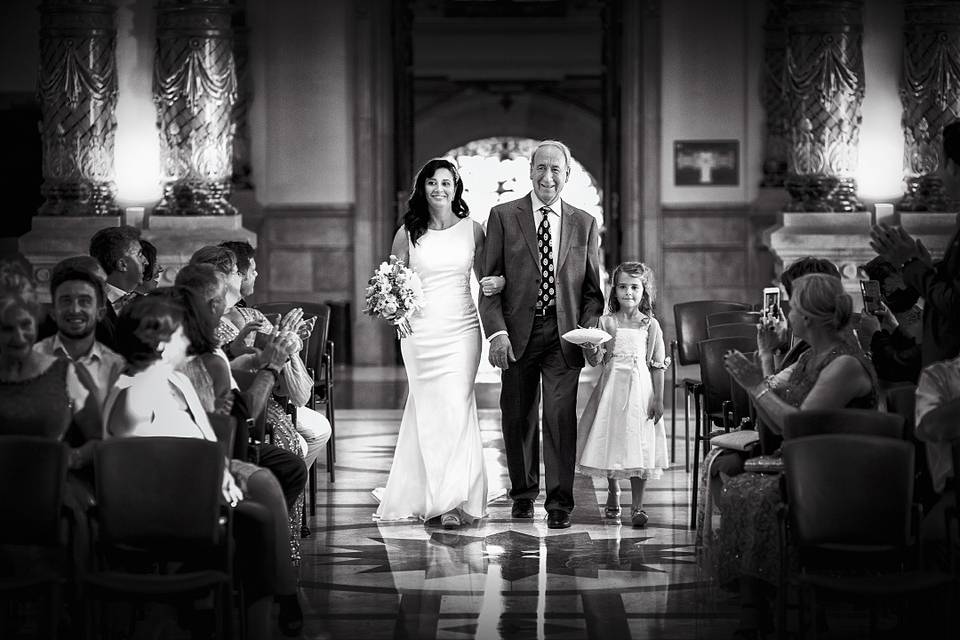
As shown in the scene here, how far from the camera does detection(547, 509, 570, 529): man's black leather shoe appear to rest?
286 inches

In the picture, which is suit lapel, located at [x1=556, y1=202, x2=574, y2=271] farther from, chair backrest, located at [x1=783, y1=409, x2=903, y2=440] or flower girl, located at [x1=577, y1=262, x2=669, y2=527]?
chair backrest, located at [x1=783, y1=409, x2=903, y2=440]

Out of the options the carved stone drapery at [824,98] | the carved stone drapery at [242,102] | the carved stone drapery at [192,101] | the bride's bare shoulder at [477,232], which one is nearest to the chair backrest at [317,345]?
the bride's bare shoulder at [477,232]

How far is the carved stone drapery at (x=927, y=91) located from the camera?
45.0 ft

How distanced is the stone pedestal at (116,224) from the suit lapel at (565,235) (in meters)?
6.16

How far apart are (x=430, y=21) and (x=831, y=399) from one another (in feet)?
64.2

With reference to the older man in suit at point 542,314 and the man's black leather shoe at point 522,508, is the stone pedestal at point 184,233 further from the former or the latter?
the man's black leather shoe at point 522,508

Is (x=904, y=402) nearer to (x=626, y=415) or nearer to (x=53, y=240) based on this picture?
(x=626, y=415)

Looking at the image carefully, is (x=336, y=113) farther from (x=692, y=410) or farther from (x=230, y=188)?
(x=692, y=410)

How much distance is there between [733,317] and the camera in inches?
382

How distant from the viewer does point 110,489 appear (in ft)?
15.5

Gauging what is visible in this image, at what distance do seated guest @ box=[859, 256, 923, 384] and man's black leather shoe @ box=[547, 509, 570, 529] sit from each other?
167 cm

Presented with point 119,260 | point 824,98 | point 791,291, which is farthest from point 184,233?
point 791,291

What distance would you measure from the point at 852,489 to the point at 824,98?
9.36m

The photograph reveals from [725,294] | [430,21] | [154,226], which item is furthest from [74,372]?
[430,21]
